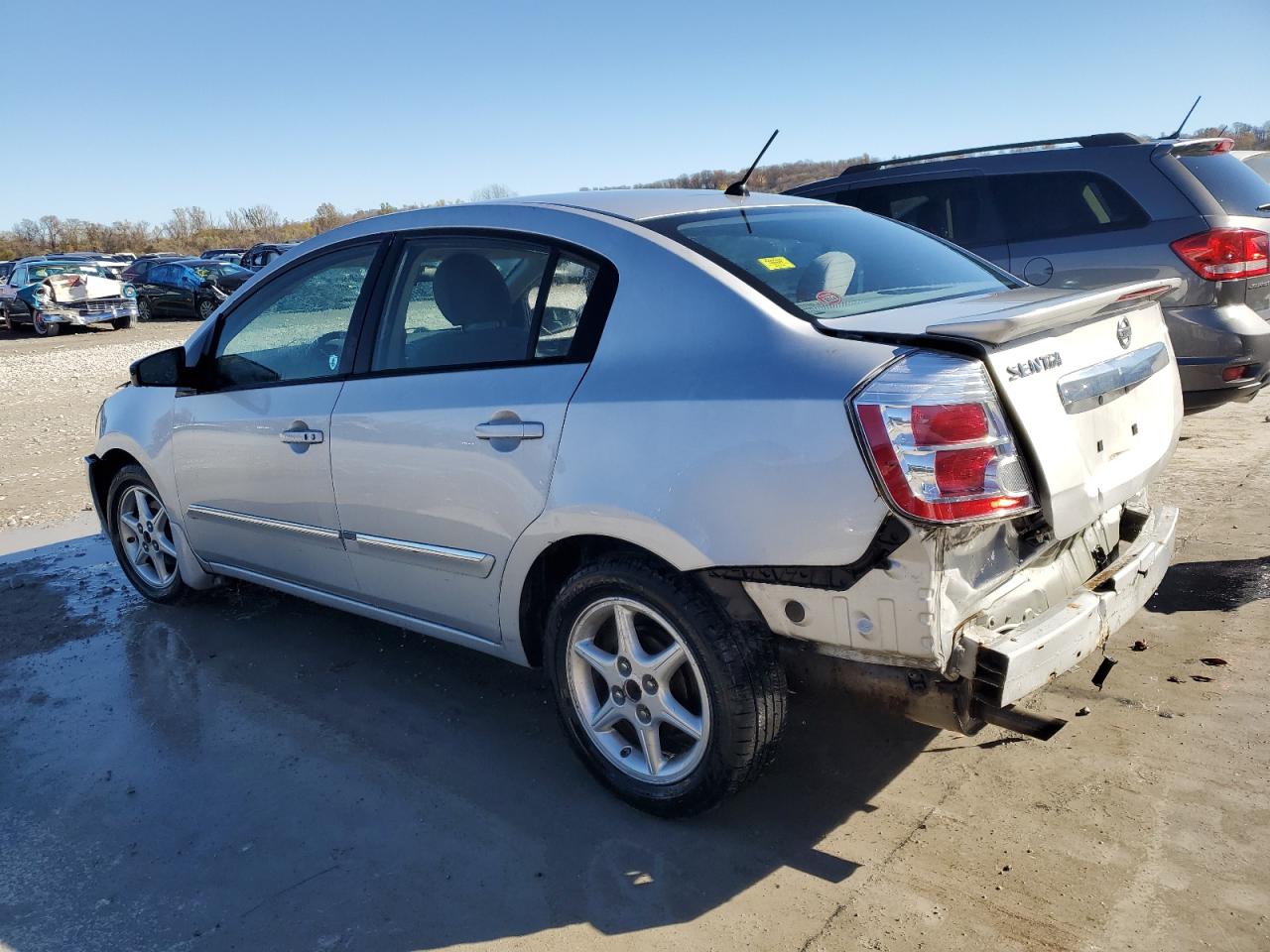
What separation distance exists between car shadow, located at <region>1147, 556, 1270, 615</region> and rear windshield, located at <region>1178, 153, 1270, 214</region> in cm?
235

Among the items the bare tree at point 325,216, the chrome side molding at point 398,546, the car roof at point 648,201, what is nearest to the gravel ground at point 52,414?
the chrome side molding at point 398,546

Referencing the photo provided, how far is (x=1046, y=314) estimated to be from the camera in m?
2.59

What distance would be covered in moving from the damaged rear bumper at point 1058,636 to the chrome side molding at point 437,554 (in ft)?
5.06

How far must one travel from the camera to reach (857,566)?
2.50 metres

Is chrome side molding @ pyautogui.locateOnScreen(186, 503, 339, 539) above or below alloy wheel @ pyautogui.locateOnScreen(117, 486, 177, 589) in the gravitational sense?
above

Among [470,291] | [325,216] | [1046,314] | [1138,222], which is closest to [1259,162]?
[1138,222]

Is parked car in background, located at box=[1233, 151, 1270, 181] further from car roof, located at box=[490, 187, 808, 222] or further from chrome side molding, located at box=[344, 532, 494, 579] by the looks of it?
chrome side molding, located at box=[344, 532, 494, 579]

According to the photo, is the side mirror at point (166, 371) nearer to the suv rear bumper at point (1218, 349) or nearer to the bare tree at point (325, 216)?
the suv rear bumper at point (1218, 349)

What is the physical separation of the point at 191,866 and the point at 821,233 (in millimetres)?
Answer: 2826

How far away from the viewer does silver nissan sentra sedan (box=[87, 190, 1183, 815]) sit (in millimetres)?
2492

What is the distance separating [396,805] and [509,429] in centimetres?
124

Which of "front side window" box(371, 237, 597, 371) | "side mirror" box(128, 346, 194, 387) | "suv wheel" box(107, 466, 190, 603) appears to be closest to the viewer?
"front side window" box(371, 237, 597, 371)

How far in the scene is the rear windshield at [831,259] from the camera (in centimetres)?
302


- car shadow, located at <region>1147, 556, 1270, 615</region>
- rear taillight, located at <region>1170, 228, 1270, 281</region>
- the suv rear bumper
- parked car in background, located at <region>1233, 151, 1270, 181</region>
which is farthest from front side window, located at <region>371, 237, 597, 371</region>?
parked car in background, located at <region>1233, 151, 1270, 181</region>
